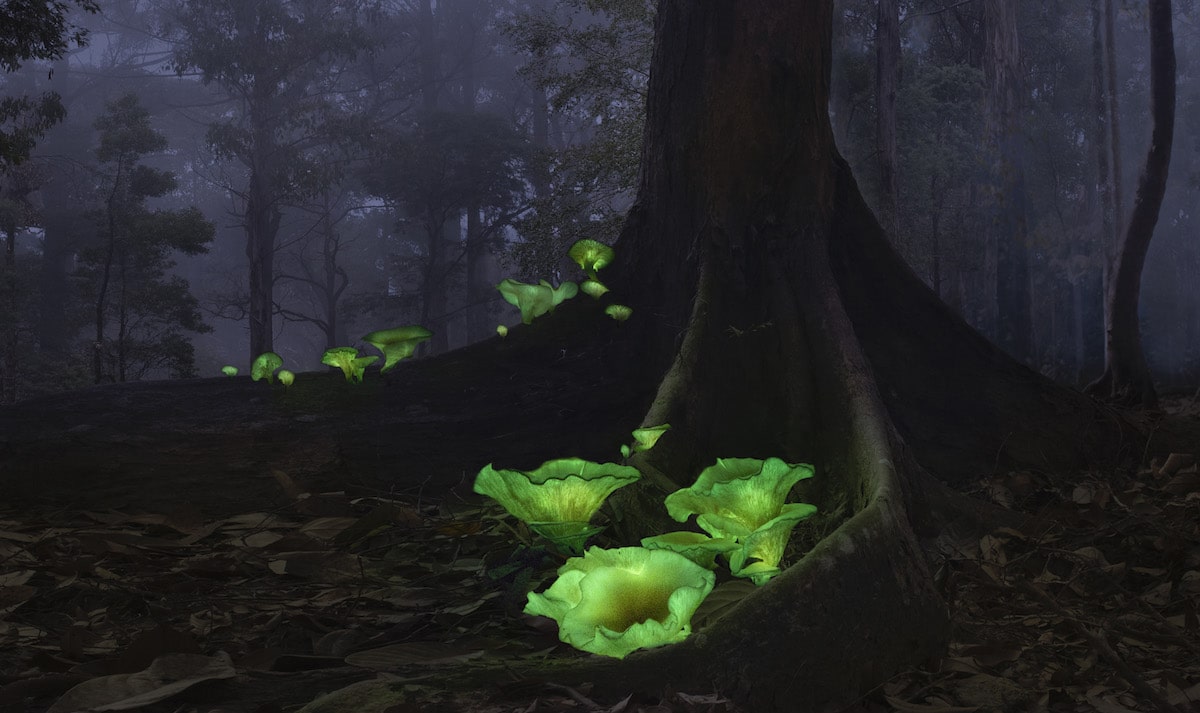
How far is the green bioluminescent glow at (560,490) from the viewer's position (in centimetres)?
146

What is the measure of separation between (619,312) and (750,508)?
201 centimetres

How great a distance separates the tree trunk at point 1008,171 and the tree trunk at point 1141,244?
35.8 ft

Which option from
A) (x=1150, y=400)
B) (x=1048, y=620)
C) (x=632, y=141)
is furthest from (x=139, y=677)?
(x=632, y=141)

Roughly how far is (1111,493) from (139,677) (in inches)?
116

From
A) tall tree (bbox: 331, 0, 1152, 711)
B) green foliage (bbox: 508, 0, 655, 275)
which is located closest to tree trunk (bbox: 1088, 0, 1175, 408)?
tall tree (bbox: 331, 0, 1152, 711)

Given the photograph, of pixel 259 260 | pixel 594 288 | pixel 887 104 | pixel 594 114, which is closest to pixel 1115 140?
pixel 887 104

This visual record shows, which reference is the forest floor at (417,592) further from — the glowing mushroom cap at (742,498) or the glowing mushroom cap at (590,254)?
the glowing mushroom cap at (590,254)

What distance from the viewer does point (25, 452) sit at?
9.72 ft

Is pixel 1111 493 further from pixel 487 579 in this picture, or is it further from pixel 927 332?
pixel 487 579

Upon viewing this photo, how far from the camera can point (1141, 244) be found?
224 inches

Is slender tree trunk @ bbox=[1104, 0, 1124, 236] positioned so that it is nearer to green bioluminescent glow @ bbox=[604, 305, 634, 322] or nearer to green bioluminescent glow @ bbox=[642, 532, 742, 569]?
green bioluminescent glow @ bbox=[604, 305, 634, 322]

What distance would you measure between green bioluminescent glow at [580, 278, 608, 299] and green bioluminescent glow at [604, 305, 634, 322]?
129 millimetres

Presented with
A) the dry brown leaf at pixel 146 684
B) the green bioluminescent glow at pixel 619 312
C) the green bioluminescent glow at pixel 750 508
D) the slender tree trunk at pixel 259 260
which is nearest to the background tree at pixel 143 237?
the slender tree trunk at pixel 259 260

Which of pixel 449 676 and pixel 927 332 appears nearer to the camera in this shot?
pixel 449 676
